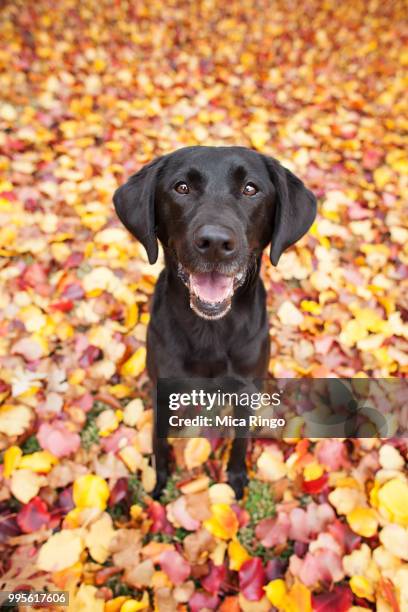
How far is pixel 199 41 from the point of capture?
263 inches

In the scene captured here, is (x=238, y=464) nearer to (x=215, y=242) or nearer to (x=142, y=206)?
(x=215, y=242)

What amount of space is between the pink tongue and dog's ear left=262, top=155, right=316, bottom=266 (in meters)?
0.32

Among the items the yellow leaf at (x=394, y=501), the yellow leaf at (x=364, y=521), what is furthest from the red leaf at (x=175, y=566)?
the yellow leaf at (x=394, y=501)

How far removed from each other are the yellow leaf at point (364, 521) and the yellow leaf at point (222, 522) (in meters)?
0.63

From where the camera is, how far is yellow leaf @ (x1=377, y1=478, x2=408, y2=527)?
2369 mm

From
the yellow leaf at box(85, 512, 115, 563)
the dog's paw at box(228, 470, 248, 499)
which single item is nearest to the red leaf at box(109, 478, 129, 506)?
the yellow leaf at box(85, 512, 115, 563)

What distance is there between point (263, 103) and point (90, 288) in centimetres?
369

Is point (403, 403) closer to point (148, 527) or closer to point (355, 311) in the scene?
point (355, 311)

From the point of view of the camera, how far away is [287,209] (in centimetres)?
232

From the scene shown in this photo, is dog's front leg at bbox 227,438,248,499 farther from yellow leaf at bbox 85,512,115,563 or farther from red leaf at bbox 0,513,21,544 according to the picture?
red leaf at bbox 0,513,21,544

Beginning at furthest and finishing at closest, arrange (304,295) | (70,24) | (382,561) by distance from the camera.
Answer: (70,24) → (304,295) → (382,561)

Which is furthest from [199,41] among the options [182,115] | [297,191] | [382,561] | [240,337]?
[382,561]

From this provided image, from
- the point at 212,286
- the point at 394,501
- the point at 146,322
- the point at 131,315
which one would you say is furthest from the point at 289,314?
the point at 394,501

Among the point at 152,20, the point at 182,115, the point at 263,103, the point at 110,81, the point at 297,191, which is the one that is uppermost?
the point at 152,20
